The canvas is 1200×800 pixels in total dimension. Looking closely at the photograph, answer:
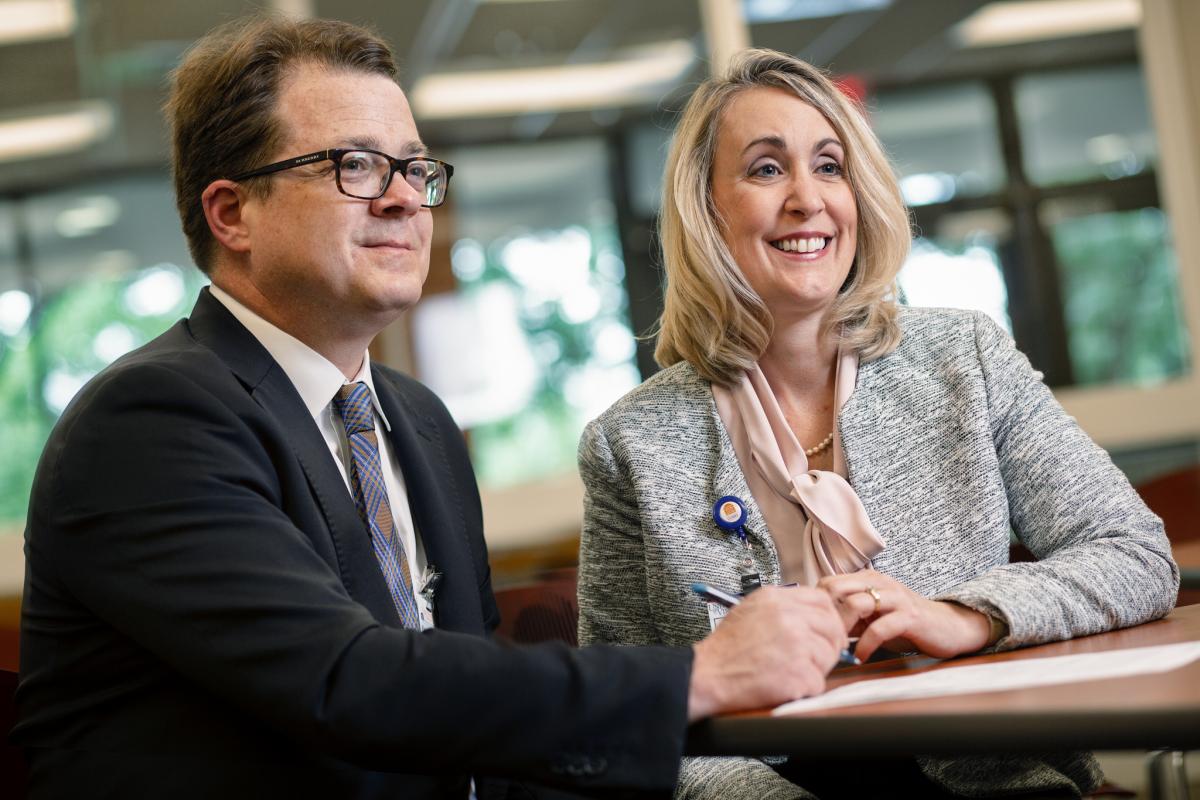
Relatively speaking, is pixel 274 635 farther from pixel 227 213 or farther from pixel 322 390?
pixel 227 213

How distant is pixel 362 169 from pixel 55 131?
144 inches

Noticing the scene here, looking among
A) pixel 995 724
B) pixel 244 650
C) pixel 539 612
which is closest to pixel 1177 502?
pixel 539 612

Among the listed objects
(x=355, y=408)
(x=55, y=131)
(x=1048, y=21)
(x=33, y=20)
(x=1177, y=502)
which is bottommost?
(x=1177, y=502)

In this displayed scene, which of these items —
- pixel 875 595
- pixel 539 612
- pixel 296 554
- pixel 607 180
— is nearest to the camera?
pixel 296 554

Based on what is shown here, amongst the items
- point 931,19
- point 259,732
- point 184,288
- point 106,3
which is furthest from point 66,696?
point 931,19

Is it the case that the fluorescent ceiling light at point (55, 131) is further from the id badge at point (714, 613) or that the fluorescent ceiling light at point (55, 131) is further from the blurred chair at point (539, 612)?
the id badge at point (714, 613)

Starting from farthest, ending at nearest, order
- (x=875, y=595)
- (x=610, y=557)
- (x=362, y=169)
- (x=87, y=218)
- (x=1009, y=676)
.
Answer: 1. (x=87, y=218)
2. (x=610, y=557)
3. (x=362, y=169)
4. (x=875, y=595)
5. (x=1009, y=676)

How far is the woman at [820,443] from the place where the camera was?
5.61 feet

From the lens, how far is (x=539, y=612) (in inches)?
90.4

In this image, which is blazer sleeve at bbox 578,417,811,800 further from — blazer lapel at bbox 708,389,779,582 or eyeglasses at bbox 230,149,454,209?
eyeglasses at bbox 230,149,454,209

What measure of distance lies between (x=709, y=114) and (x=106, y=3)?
12.1 feet

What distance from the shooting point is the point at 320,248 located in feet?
5.92

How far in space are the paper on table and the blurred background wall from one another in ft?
11.6

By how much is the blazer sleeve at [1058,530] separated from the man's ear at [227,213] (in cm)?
113
